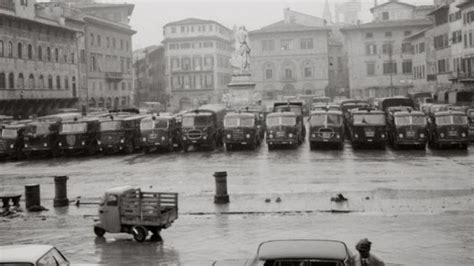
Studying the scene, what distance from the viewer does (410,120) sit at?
117 feet

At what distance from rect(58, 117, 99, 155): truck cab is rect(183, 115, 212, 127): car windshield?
17.9 feet

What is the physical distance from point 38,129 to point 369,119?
18861 millimetres

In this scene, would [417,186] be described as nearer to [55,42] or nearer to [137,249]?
[137,249]

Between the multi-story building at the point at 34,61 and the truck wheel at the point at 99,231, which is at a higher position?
the multi-story building at the point at 34,61

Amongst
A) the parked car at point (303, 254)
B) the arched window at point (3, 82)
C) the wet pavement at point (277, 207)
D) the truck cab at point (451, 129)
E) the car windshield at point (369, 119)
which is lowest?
the wet pavement at point (277, 207)

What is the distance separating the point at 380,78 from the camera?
92.8 meters

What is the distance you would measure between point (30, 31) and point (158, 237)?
54973 mm

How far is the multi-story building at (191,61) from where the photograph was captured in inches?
4560

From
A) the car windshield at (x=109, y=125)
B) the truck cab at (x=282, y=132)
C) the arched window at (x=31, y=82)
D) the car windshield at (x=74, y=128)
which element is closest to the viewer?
the truck cab at (x=282, y=132)

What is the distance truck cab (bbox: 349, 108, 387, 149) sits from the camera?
35.9 metres

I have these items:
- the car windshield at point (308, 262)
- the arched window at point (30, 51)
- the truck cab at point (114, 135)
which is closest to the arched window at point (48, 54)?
the arched window at point (30, 51)

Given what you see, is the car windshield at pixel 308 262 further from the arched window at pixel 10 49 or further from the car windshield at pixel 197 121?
the arched window at pixel 10 49

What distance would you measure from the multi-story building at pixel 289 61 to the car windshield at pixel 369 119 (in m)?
65.0

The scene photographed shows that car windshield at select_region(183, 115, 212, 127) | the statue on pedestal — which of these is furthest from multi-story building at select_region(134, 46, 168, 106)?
car windshield at select_region(183, 115, 212, 127)
